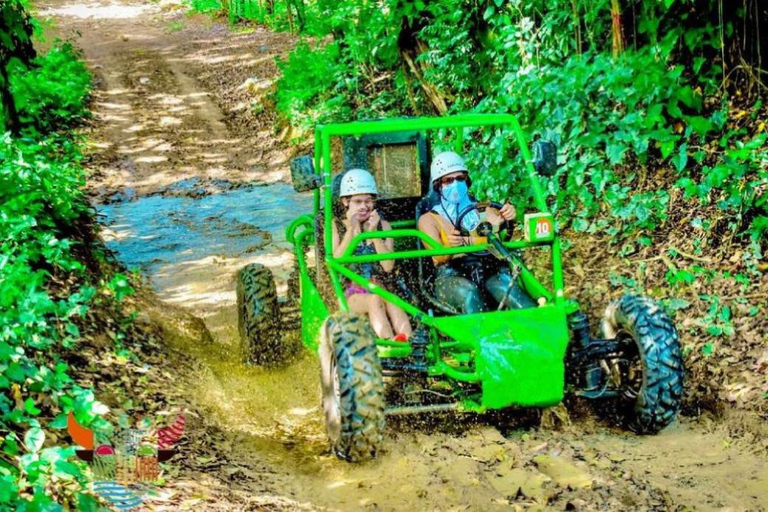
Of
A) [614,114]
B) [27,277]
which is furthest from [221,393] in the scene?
[614,114]

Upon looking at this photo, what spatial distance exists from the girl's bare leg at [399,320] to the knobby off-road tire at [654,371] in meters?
1.36

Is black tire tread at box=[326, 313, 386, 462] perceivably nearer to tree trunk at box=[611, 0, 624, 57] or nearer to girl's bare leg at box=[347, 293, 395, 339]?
girl's bare leg at box=[347, 293, 395, 339]

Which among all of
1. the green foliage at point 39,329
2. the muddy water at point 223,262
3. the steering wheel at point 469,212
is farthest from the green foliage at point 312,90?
the steering wheel at point 469,212

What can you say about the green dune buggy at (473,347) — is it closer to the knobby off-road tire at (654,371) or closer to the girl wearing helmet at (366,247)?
the knobby off-road tire at (654,371)

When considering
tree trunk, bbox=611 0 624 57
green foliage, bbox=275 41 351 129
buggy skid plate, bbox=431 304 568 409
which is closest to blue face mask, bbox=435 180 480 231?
buggy skid plate, bbox=431 304 568 409

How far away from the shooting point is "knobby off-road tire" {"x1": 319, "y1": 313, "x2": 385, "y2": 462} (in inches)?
164

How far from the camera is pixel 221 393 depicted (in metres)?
5.66

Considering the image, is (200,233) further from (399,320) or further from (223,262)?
(399,320)

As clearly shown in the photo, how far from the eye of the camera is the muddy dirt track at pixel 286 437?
394 centimetres

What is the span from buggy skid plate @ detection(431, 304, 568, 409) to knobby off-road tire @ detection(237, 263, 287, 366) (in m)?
2.23

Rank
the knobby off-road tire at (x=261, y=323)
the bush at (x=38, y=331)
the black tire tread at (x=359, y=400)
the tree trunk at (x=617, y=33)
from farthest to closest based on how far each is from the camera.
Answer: the tree trunk at (x=617, y=33) < the knobby off-road tire at (x=261, y=323) < the black tire tread at (x=359, y=400) < the bush at (x=38, y=331)

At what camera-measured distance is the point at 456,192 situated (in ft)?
18.5

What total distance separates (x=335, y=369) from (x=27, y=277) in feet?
6.73

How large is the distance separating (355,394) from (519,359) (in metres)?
0.89
